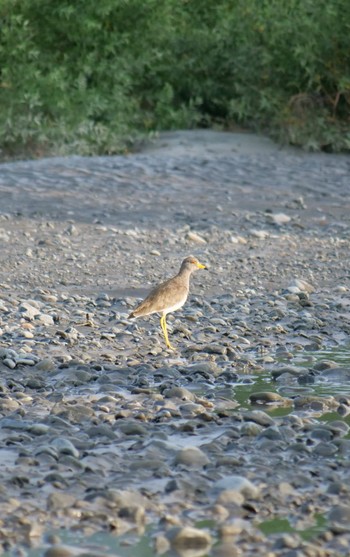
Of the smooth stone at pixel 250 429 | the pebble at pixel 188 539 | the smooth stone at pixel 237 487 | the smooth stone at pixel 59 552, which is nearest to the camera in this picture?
the smooth stone at pixel 59 552

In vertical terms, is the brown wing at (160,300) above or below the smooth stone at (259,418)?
below

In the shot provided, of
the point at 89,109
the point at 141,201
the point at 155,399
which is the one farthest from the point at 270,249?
the point at 89,109

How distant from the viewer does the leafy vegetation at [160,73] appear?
20656 mm

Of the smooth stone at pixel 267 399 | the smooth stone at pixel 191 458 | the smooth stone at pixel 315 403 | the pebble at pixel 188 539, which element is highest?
the pebble at pixel 188 539

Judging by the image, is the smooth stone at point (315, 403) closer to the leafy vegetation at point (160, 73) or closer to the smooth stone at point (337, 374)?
the smooth stone at point (337, 374)

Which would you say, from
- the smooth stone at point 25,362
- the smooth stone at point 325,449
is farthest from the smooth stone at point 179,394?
the smooth stone at point 325,449

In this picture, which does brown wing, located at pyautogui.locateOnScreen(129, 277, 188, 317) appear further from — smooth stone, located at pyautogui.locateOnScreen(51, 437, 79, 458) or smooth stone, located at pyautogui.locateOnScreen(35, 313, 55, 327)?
smooth stone, located at pyautogui.locateOnScreen(51, 437, 79, 458)

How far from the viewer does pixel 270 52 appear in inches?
847

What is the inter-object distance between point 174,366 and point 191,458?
7.91ft

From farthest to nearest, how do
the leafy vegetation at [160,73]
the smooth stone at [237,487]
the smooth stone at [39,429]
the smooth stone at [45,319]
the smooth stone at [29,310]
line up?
the leafy vegetation at [160,73], the smooth stone at [29,310], the smooth stone at [45,319], the smooth stone at [39,429], the smooth stone at [237,487]

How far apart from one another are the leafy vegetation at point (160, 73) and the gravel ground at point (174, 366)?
2.82 metres

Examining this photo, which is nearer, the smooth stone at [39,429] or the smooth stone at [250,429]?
the smooth stone at [39,429]

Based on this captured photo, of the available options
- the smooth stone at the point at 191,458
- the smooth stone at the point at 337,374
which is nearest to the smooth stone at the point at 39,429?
the smooth stone at the point at 191,458

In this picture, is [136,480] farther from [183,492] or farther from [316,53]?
[316,53]
